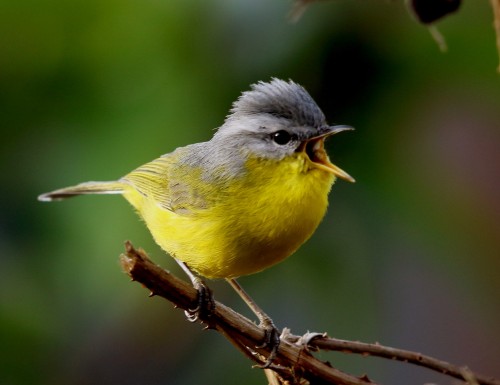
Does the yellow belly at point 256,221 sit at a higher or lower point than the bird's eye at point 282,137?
lower

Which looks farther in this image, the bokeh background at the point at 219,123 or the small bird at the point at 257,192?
the bokeh background at the point at 219,123

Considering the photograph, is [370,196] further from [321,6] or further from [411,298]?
[321,6]

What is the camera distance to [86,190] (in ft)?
9.32

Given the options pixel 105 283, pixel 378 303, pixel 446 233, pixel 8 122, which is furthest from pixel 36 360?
pixel 446 233

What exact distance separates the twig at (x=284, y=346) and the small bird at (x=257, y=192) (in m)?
0.39

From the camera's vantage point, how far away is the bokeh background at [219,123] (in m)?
2.73

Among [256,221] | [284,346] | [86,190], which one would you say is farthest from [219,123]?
[284,346]

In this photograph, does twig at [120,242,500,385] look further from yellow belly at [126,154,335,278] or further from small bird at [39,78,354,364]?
yellow belly at [126,154,335,278]

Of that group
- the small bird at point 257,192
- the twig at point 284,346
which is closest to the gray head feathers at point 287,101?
the small bird at point 257,192

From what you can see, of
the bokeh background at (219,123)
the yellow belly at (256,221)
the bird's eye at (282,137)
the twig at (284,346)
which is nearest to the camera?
the twig at (284,346)

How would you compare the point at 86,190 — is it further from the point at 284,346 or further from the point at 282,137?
the point at 284,346

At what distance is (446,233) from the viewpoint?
2.80 m

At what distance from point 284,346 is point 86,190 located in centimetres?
142

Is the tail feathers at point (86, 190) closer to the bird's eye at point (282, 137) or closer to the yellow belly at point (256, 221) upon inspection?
the yellow belly at point (256, 221)
